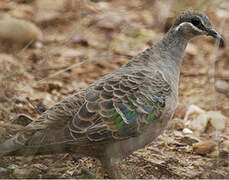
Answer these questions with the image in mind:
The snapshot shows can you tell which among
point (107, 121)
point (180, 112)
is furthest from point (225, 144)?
point (107, 121)

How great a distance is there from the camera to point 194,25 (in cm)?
438

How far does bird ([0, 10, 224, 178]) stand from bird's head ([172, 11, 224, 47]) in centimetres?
62

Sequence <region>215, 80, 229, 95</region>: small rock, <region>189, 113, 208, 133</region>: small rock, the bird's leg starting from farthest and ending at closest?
<region>215, 80, 229, 95</region>: small rock, <region>189, 113, 208, 133</region>: small rock, the bird's leg

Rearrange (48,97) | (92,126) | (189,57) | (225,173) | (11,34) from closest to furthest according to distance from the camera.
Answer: (92,126) → (225,173) → (48,97) → (11,34) → (189,57)

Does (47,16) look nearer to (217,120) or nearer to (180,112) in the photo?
(180,112)

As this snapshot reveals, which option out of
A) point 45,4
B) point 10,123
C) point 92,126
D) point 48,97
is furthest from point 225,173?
point 45,4

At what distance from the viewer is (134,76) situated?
3.91 metres

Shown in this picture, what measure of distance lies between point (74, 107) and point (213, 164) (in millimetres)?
1525

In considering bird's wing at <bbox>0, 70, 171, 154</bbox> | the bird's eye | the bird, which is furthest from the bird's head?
bird's wing at <bbox>0, 70, 171, 154</bbox>

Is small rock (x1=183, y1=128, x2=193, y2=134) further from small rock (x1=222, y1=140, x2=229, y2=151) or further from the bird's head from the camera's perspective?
the bird's head

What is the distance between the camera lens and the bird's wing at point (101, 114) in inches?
139

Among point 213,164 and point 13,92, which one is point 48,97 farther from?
point 213,164

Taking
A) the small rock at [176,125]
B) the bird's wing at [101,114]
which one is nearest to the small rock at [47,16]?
the small rock at [176,125]

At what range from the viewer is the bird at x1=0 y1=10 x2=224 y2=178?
3523 mm
